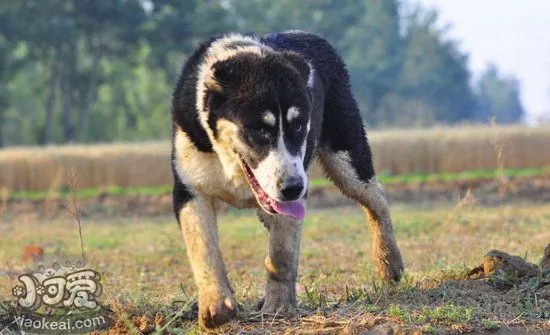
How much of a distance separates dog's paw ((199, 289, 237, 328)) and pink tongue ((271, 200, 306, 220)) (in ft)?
1.88

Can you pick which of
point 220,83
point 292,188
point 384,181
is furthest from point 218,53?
point 384,181

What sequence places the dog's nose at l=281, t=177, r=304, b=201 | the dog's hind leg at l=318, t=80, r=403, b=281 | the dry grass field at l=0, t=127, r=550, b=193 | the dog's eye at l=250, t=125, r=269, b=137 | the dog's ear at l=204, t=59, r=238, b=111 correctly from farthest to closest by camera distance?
the dry grass field at l=0, t=127, r=550, b=193 < the dog's hind leg at l=318, t=80, r=403, b=281 < the dog's ear at l=204, t=59, r=238, b=111 < the dog's eye at l=250, t=125, r=269, b=137 < the dog's nose at l=281, t=177, r=304, b=201

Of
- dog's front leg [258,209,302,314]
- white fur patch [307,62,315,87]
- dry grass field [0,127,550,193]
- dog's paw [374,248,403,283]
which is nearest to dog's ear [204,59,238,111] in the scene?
white fur patch [307,62,315,87]

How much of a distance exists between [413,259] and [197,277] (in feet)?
13.8

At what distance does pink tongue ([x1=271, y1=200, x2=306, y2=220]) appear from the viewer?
5363mm

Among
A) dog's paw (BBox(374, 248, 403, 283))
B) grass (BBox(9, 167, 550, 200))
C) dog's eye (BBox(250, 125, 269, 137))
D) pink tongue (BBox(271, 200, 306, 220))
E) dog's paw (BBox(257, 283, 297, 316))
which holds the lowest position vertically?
grass (BBox(9, 167, 550, 200))

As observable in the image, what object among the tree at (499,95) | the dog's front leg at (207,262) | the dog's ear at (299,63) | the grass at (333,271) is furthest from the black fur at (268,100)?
the tree at (499,95)

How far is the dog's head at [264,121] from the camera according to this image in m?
5.19

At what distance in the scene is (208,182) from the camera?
5.76 meters

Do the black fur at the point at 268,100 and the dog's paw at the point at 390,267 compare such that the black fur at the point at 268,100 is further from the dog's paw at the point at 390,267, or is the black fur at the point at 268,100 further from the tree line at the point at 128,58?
the tree line at the point at 128,58

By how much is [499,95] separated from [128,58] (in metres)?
125

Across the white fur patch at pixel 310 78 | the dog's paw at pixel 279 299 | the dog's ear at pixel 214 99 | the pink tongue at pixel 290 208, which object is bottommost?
the dog's paw at pixel 279 299

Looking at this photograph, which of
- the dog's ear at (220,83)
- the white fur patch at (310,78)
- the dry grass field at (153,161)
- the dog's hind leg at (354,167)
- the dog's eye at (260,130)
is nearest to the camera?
the dog's eye at (260,130)

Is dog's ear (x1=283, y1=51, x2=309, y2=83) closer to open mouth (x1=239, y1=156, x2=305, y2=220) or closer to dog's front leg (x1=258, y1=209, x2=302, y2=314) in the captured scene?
open mouth (x1=239, y1=156, x2=305, y2=220)
